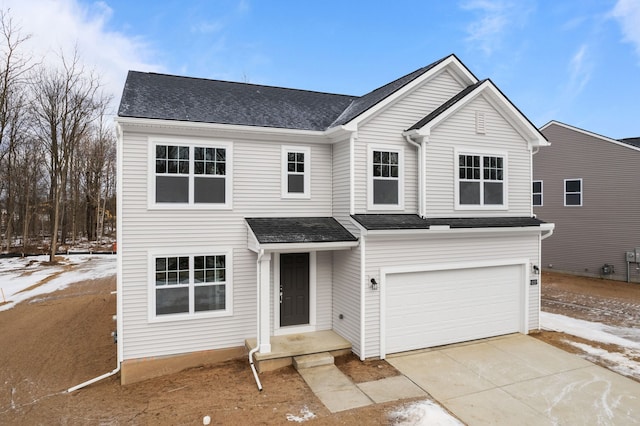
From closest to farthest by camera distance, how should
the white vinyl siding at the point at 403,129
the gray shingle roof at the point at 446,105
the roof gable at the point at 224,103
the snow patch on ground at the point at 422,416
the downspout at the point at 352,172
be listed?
the snow patch on ground at the point at 422,416 < the roof gable at the point at 224,103 < the downspout at the point at 352,172 < the white vinyl siding at the point at 403,129 < the gray shingle roof at the point at 446,105

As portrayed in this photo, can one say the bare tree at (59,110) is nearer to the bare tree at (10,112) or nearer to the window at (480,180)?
the bare tree at (10,112)

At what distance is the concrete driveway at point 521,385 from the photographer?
6.38 m

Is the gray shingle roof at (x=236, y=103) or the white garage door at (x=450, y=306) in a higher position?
the gray shingle roof at (x=236, y=103)

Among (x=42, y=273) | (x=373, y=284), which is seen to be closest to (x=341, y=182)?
(x=373, y=284)

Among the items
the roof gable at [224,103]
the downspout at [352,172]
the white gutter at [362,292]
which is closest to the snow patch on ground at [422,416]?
the white gutter at [362,292]

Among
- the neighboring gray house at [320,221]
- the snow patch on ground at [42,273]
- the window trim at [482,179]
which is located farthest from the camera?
the snow patch on ground at [42,273]

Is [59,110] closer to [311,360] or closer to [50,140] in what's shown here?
[50,140]

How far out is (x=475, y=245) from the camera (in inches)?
405

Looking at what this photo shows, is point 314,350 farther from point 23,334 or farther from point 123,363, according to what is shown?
point 23,334

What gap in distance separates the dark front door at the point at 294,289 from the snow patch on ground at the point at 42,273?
13.1m

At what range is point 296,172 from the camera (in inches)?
398

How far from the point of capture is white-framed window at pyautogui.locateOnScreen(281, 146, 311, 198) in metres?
9.96

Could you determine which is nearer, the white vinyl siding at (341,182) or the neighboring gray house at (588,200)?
the white vinyl siding at (341,182)

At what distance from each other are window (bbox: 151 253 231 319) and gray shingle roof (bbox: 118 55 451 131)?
3.42 meters
